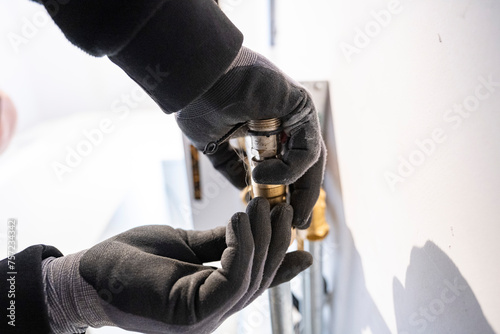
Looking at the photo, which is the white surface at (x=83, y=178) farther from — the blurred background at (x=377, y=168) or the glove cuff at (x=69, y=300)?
the glove cuff at (x=69, y=300)

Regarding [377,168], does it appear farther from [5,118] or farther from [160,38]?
[5,118]

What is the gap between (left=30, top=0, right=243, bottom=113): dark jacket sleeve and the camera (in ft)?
0.91

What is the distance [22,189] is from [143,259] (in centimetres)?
92

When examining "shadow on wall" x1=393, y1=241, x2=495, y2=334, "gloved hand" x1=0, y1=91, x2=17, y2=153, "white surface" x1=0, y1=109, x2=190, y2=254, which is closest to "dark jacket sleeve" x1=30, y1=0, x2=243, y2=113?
"shadow on wall" x1=393, y1=241, x2=495, y2=334

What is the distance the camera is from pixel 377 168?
0.44 metres

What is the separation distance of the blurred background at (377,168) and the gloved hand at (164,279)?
0.48 feet

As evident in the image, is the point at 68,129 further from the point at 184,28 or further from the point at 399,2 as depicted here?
the point at 399,2

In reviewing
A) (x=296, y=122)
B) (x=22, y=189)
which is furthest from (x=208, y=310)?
(x=22, y=189)

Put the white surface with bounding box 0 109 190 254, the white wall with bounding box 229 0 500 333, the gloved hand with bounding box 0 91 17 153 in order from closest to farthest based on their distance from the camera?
1. the white wall with bounding box 229 0 500 333
2. the gloved hand with bounding box 0 91 17 153
3. the white surface with bounding box 0 109 190 254

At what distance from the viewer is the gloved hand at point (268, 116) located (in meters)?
0.36

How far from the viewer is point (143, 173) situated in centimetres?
139

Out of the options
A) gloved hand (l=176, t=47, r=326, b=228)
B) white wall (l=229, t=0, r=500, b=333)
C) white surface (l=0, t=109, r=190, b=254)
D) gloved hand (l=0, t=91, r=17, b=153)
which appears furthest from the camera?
white surface (l=0, t=109, r=190, b=254)

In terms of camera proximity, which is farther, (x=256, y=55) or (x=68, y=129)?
(x=68, y=129)

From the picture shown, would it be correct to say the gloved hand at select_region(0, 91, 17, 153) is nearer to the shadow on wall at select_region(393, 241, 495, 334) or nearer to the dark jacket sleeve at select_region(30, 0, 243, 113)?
the dark jacket sleeve at select_region(30, 0, 243, 113)
